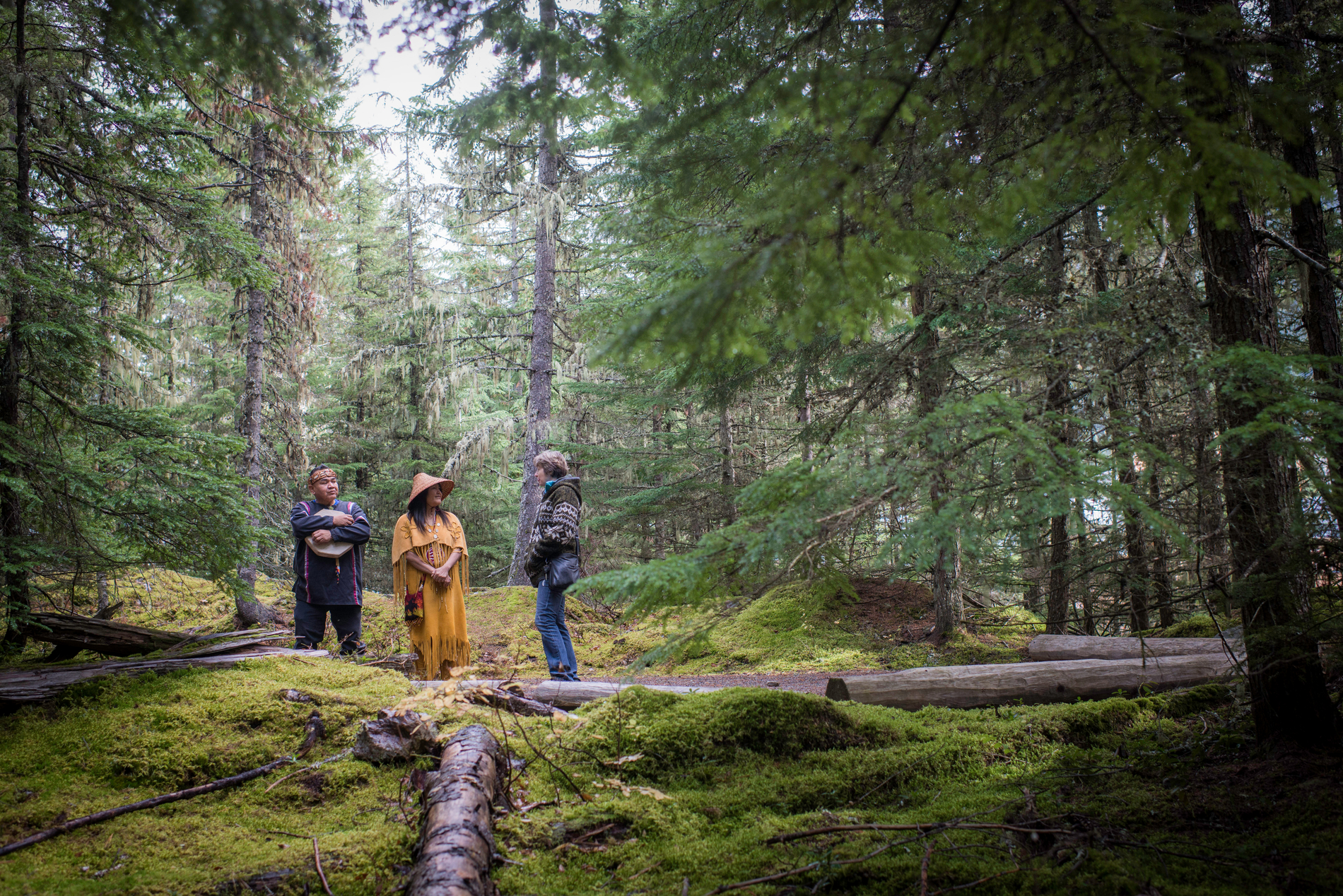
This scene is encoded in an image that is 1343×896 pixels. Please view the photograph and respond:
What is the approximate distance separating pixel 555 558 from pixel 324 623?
98.6 inches

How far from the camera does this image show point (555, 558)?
6500 millimetres

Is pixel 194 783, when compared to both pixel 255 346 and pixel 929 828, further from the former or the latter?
pixel 255 346

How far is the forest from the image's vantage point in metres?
2.67

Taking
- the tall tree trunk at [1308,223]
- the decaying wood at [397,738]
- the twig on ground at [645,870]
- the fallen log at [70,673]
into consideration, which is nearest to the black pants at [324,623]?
the fallen log at [70,673]

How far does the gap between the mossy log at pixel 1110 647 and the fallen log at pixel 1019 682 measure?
309 mm

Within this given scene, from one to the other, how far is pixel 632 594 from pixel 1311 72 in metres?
5.02

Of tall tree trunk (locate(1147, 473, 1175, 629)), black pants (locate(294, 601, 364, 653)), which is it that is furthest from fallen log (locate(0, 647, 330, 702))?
tall tree trunk (locate(1147, 473, 1175, 629))

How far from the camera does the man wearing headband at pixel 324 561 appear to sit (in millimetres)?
6449

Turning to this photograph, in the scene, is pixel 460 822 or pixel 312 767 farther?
pixel 312 767

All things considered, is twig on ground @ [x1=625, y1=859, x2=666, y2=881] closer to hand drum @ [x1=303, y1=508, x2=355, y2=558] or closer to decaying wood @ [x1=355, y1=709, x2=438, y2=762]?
decaying wood @ [x1=355, y1=709, x2=438, y2=762]

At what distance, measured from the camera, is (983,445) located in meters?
2.86

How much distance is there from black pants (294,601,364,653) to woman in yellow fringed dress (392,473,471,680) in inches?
26.6

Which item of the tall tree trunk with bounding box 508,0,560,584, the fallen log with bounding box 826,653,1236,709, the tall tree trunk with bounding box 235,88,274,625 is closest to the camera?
the fallen log with bounding box 826,653,1236,709

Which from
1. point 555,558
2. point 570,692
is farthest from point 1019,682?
point 555,558
